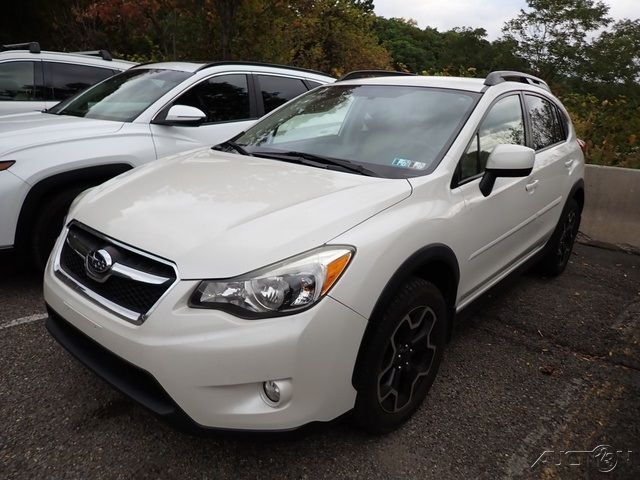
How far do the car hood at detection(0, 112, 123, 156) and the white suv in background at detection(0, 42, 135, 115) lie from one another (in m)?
1.65

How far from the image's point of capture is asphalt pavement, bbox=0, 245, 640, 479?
2154mm

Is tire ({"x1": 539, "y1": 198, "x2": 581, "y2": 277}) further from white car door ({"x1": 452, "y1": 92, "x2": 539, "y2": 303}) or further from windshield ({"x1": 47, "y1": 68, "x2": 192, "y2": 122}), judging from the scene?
Result: windshield ({"x1": 47, "y1": 68, "x2": 192, "y2": 122})

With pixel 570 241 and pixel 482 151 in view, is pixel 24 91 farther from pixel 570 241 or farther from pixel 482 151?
pixel 570 241

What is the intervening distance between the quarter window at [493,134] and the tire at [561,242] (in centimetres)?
105

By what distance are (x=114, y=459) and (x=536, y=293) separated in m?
3.40

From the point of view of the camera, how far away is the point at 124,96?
4402 mm

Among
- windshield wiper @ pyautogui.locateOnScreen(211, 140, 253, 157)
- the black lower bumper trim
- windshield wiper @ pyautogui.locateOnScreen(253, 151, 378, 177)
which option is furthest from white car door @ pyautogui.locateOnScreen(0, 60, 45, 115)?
the black lower bumper trim

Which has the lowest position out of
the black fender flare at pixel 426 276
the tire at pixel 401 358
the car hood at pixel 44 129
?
the tire at pixel 401 358

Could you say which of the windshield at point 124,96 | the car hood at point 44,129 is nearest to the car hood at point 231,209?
the car hood at point 44,129

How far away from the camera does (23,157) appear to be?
3350mm

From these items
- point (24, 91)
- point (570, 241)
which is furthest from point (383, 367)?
point (24, 91)

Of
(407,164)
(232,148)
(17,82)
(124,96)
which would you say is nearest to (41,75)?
(17,82)

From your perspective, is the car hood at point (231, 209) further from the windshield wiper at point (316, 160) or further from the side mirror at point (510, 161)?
the side mirror at point (510, 161)

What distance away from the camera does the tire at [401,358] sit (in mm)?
2082
